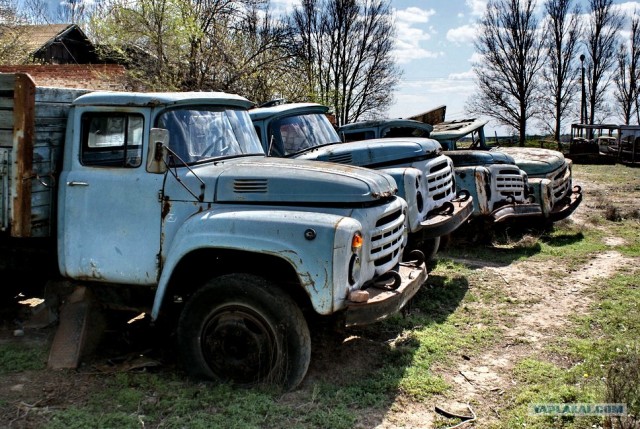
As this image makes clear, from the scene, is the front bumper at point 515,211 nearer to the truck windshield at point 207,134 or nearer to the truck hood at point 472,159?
the truck hood at point 472,159

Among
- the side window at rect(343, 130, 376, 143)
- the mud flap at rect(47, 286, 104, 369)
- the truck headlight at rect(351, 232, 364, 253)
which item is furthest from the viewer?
the side window at rect(343, 130, 376, 143)

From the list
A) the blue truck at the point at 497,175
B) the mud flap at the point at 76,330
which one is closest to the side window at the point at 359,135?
the blue truck at the point at 497,175

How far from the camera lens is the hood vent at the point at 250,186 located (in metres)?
4.36

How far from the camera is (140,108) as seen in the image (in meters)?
4.70

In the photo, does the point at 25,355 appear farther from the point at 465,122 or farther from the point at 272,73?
the point at 272,73

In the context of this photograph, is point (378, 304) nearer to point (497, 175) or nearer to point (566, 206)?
point (497, 175)

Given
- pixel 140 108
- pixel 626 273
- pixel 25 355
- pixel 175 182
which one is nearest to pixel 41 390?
pixel 25 355

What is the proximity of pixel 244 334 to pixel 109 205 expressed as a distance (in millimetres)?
1500

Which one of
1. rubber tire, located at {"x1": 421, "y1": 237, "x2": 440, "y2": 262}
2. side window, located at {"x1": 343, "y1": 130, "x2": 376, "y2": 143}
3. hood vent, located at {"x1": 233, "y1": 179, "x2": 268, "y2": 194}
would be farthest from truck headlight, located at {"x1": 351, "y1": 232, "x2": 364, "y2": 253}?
side window, located at {"x1": 343, "y1": 130, "x2": 376, "y2": 143}

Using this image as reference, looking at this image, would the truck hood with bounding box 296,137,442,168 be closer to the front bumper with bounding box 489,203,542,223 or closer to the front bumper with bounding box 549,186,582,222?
the front bumper with bounding box 489,203,542,223

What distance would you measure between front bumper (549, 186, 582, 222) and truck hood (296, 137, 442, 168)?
4179 mm

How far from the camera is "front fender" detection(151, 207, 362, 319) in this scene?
→ 395cm

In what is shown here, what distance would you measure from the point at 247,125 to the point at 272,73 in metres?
12.6

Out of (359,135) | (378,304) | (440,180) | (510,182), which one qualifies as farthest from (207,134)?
(510,182)
